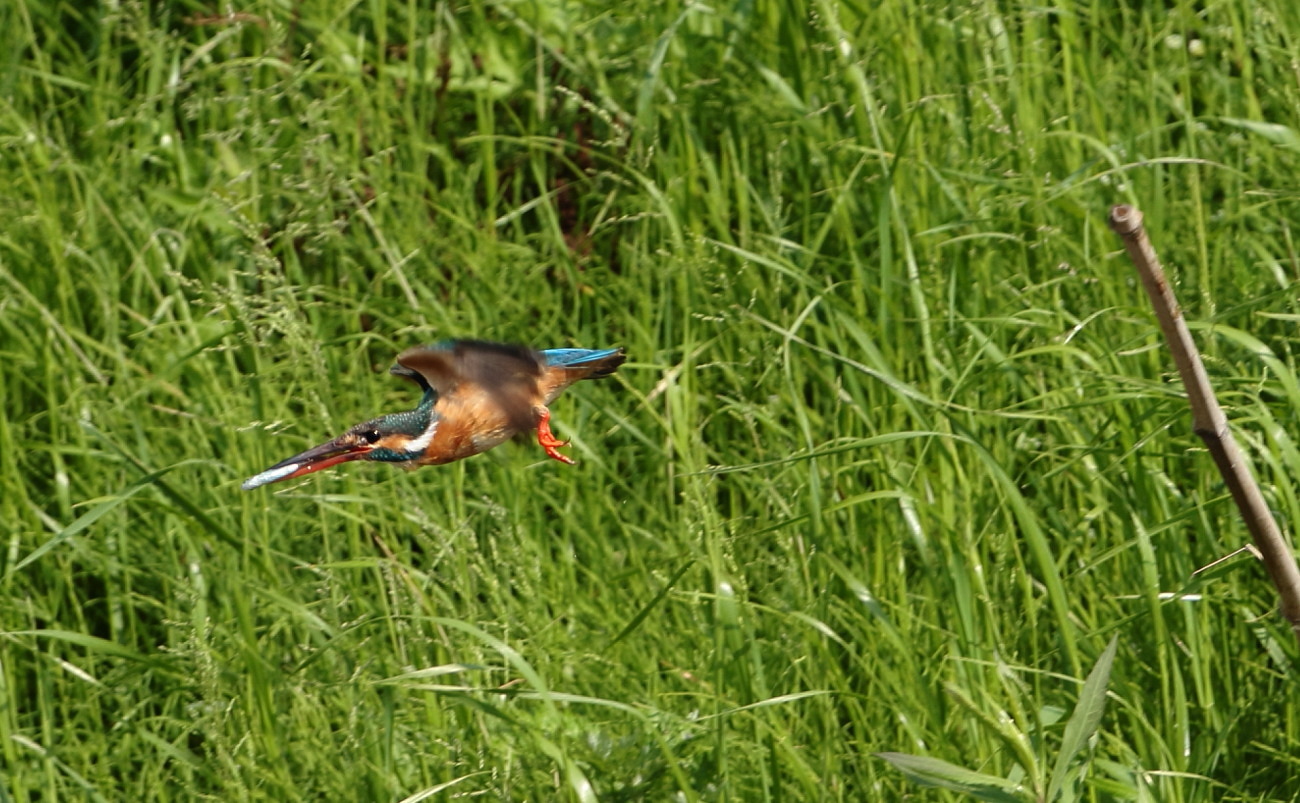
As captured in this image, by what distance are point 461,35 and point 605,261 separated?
78cm

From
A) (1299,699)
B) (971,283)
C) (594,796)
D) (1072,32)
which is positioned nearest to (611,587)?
(594,796)

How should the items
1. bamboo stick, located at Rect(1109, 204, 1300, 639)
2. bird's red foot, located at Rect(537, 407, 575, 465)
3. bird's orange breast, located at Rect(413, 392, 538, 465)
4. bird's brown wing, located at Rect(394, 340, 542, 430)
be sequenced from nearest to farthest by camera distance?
bamboo stick, located at Rect(1109, 204, 1300, 639)
bird's brown wing, located at Rect(394, 340, 542, 430)
bird's orange breast, located at Rect(413, 392, 538, 465)
bird's red foot, located at Rect(537, 407, 575, 465)

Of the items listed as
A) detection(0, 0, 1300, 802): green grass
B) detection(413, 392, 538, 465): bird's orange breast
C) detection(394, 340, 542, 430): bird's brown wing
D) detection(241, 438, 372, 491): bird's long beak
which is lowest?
detection(0, 0, 1300, 802): green grass

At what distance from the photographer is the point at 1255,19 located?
3.43m

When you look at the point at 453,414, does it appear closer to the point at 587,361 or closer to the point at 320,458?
the point at 320,458

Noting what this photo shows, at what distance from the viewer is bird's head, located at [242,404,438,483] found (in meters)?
2.00

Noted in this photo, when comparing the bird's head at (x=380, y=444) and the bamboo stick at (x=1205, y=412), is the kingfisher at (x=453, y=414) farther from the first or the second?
the bamboo stick at (x=1205, y=412)

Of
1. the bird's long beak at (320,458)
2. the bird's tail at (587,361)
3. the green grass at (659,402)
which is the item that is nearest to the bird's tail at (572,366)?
the bird's tail at (587,361)

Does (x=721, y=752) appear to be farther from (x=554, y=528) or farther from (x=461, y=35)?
(x=461, y=35)

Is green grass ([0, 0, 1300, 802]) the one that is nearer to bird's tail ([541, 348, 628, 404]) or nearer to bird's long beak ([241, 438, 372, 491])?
bird's tail ([541, 348, 628, 404])

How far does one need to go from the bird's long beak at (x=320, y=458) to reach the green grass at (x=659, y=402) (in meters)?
0.26

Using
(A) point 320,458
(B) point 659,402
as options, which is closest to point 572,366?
(A) point 320,458

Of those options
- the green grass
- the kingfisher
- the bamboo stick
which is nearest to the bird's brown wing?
the kingfisher

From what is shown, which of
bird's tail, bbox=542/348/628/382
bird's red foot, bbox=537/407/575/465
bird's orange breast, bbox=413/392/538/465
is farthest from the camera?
bird's tail, bbox=542/348/628/382
